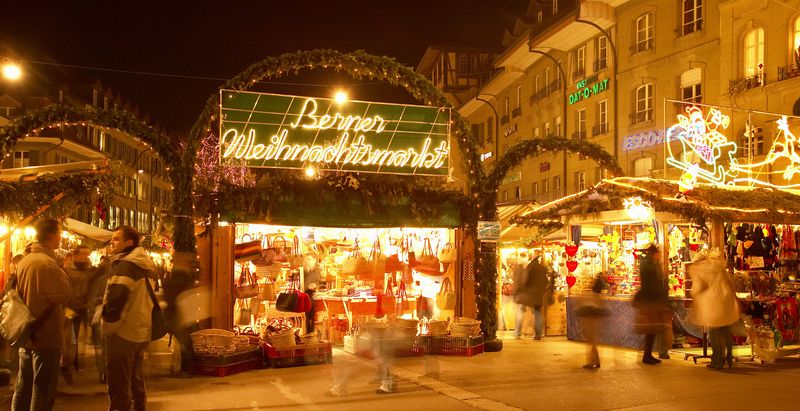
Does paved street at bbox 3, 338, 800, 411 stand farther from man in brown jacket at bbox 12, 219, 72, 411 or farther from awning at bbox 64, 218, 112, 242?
awning at bbox 64, 218, 112, 242

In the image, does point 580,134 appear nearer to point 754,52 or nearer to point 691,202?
point 754,52

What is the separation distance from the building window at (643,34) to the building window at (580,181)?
6329 millimetres

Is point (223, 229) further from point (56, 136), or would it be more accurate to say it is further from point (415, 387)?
point (56, 136)

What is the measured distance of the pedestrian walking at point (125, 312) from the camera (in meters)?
6.33

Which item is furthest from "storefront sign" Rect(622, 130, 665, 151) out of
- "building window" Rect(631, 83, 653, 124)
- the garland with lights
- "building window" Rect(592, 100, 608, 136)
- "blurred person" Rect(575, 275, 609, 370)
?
the garland with lights

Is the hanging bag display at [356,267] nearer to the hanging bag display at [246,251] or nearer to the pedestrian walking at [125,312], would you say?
the hanging bag display at [246,251]

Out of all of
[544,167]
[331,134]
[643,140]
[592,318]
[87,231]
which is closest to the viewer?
[592,318]

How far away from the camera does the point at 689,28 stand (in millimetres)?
25344

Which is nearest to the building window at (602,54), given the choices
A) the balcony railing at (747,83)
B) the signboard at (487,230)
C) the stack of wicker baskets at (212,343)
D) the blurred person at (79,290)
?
the balcony railing at (747,83)

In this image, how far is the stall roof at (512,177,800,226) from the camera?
12.2 meters

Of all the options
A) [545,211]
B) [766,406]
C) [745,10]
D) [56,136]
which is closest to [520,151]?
[545,211]

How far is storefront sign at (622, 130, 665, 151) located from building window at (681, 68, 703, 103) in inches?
60.2

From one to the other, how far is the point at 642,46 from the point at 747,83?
21.6 ft

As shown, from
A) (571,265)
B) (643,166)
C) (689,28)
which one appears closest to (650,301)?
(571,265)
